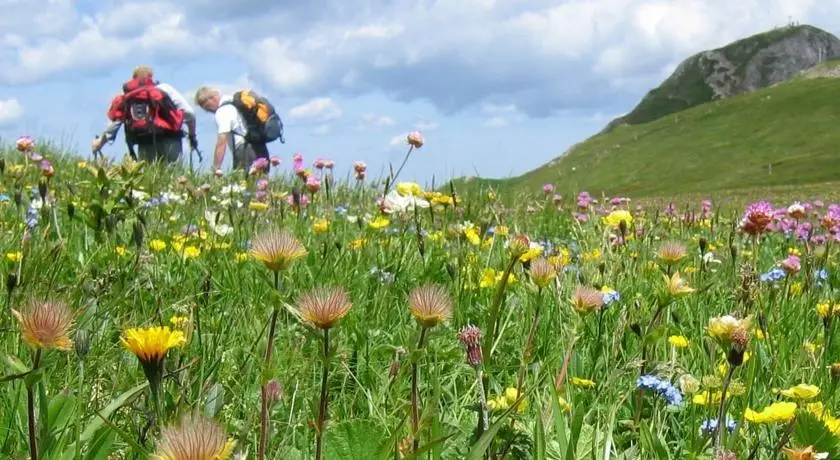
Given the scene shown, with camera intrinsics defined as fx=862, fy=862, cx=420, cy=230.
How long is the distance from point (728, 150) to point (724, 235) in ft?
338

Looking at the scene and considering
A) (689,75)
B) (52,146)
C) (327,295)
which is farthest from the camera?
(689,75)

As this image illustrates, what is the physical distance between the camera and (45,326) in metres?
1.05

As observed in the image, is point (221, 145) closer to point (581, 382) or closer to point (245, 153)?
point (245, 153)

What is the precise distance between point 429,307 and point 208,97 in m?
11.1

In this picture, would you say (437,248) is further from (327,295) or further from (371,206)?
(327,295)

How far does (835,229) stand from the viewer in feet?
13.6

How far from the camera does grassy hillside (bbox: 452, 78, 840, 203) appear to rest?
85812mm

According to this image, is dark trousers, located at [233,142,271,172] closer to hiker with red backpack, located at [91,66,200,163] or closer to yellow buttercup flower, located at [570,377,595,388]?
hiker with red backpack, located at [91,66,200,163]

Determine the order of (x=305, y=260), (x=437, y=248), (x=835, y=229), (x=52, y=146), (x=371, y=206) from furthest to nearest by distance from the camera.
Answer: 1. (x=52, y=146)
2. (x=371, y=206)
3. (x=835, y=229)
4. (x=437, y=248)
5. (x=305, y=260)

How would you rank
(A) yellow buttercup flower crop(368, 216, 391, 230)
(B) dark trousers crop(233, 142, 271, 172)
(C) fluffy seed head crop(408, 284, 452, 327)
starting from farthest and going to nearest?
(B) dark trousers crop(233, 142, 271, 172), (A) yellow buttercup flower crop(368, 216, 391, 230), (C) fluffy seed head crop(408, 284, 452, 327)

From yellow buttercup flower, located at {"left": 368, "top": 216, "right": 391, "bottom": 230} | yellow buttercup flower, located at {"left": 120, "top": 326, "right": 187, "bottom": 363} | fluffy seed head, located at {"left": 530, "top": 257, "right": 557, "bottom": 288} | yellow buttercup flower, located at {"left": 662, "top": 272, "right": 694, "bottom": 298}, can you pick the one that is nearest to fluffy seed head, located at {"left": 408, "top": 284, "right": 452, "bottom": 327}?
yellow buttercup flower, located at {"left": 120, "top": 326, "right": 187, "bottom": 363}

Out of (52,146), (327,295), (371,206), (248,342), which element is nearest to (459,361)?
(248,342)

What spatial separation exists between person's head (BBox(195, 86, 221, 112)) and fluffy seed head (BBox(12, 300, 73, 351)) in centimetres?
1113

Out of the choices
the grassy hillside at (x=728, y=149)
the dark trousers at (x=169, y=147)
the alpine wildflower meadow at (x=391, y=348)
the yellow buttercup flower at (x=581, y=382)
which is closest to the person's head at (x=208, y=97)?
the dark trousers at (x=169, y=147)
